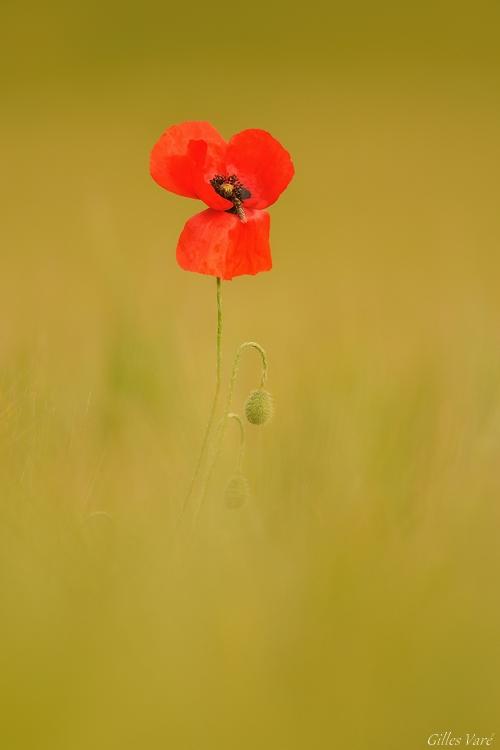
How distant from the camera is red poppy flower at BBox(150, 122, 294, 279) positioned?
64cm

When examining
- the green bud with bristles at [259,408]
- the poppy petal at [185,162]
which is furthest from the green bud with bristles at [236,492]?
the poppy petal at [185,162]

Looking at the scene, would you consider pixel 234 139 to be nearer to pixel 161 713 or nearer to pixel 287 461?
pixel 287 461

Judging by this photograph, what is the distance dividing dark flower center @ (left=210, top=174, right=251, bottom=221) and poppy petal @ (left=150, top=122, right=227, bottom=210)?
1 cm

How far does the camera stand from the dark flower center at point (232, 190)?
2.21 feet

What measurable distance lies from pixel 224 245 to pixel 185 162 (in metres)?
0.07

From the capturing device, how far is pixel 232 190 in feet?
2.21

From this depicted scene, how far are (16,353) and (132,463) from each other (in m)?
0.13

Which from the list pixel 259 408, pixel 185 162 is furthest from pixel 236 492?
pixel 185 162

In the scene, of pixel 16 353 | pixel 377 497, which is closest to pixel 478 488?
pixel 377 497
